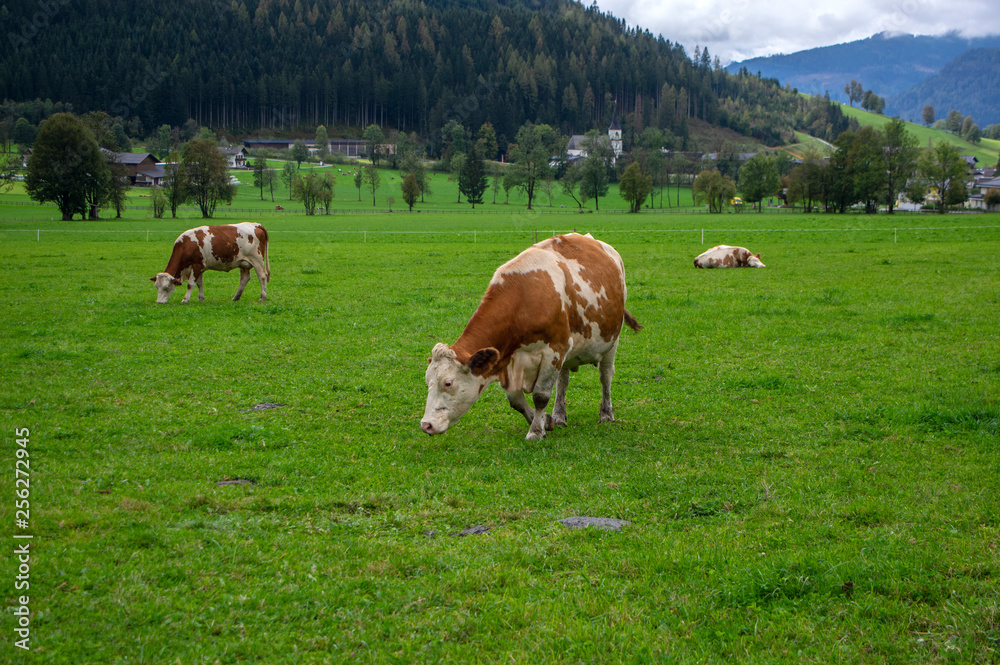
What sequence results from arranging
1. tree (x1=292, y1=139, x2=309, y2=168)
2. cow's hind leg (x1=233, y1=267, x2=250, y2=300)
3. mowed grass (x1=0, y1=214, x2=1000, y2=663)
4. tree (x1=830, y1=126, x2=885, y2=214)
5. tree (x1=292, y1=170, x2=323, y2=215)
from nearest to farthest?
1. mowed grass (x1=0, y1=214, x2=1000, y2=663)
2. cow's hind leg (x1=233, y1=267, x2=250, y2=300)
3. tree (x1=830, y1=126, x2=885, y2=214)
4. tree (x1=292, y1=170, x2=323, y2=215)
5. tree (x1=292, y1=139, x2=309, y2=168)

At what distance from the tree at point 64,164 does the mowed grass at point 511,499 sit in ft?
242

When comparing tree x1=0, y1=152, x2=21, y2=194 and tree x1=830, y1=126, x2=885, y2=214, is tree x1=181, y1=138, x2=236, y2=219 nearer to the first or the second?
tree x1=0, y1=152, x2=21, y2=194

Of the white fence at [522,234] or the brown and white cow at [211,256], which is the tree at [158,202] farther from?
the brown and white cow at [211,256]

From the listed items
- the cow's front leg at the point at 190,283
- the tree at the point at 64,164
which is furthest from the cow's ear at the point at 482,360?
the tree at the point at 64,164

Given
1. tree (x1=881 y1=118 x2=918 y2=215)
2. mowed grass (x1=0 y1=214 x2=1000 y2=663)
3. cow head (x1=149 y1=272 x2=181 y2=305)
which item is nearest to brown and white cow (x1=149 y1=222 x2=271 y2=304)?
cow head (x1=149 y1=272 x2=181 y2=305)

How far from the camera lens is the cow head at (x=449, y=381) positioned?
29.3ft

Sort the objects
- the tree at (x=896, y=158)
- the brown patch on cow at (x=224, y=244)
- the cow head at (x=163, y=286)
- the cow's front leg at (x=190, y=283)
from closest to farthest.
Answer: the cow head at (x=163, y=286) < the cow's front leg at (x=190, y=283) < the brown patch on cow at (x=224, y=244) < the tree at (x=896, y=158)

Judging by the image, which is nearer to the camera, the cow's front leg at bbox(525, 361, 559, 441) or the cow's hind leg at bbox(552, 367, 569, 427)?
the cow's front leg at bbox(525, 361, 559, 441)

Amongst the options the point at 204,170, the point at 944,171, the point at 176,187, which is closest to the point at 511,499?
the point at 176,187

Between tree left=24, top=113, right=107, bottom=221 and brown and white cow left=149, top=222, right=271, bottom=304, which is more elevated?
tree left=24, top=113, right=107, bottom=221

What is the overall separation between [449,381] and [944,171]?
Result: 393 ft

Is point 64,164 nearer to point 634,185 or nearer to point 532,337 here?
point 634,185

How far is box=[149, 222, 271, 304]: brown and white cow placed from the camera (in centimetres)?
2245

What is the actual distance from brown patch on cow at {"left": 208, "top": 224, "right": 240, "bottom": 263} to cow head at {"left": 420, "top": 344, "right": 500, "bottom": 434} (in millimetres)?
16338
